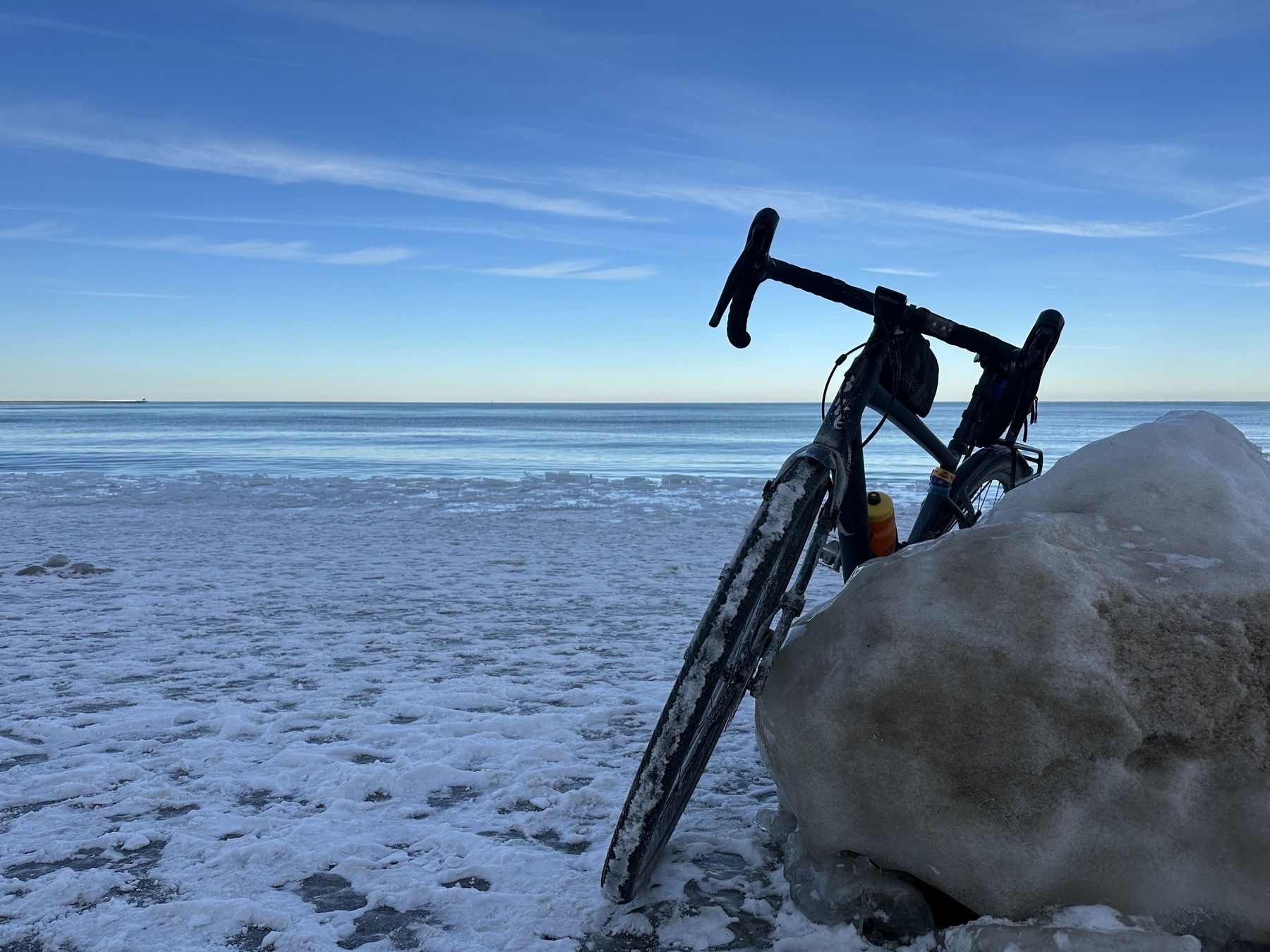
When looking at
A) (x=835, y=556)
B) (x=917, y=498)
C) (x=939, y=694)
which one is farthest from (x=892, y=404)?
(x=917, y=498)

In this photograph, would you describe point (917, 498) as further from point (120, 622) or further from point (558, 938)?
point (558, 938)

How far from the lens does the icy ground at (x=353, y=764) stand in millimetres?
2473

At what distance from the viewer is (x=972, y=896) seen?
2303mm

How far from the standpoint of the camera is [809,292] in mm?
3115

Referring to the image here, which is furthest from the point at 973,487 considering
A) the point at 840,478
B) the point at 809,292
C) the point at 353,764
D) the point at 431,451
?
the point at 431,451

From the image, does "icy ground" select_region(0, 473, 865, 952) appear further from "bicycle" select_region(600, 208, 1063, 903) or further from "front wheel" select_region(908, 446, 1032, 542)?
"front wheel" select_region(908, 446, 1032, 542)

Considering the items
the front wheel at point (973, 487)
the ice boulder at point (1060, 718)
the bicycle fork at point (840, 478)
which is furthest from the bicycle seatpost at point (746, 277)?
the front wheel at point (973, 487)

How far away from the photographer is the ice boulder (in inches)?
86.0

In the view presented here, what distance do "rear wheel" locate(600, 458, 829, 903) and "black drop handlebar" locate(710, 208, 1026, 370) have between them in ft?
2.43

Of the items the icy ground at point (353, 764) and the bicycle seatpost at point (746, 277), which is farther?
the bicycle seatpost at point (746, 277)

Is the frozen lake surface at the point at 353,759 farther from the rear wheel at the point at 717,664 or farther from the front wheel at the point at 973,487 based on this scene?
the front wheel at the point at 973,487

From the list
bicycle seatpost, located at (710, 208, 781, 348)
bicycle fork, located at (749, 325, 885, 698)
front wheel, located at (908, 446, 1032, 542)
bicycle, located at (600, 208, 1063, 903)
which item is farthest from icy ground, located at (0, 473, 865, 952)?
bicycle seatpost, located at (710, 208, 781, 348)

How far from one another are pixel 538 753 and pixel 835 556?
1509mm

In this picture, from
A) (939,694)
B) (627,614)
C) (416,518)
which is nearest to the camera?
(939,694)
